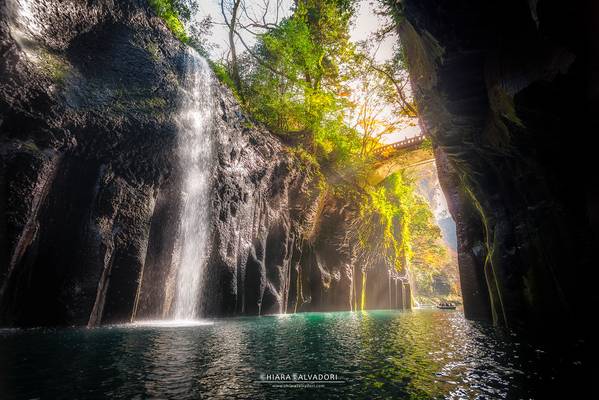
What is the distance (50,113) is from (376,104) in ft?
54.5

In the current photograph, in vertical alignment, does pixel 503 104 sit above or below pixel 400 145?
below

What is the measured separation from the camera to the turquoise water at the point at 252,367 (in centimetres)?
301

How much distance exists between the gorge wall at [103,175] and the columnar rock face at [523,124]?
788 cm

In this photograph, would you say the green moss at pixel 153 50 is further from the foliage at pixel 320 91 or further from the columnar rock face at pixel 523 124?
the columnar rock face at pixel 523 124

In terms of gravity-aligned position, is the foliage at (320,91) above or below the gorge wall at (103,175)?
above

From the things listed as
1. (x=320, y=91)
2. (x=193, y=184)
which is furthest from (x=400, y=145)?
(x=193, y=184)

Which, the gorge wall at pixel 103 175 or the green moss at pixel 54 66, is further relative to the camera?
the green moss at pixel 54 66

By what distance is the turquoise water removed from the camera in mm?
3010

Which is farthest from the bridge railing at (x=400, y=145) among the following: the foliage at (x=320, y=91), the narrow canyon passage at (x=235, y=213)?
the narrow canyon passage at (x=235, y=213)

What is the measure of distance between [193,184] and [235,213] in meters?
2.29

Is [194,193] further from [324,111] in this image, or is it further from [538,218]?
[538,218]

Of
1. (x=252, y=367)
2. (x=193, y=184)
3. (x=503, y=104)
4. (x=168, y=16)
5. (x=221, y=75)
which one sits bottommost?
(x=252, y=367)

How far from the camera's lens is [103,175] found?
873cm

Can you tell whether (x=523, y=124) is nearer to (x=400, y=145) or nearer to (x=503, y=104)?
(x=503, y=104)
